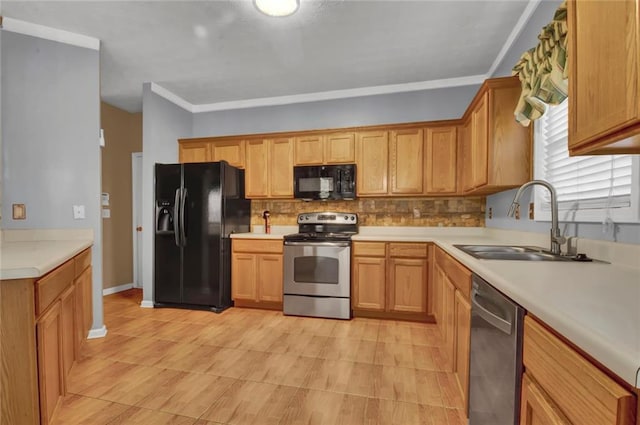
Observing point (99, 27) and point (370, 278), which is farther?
point (370, 278)

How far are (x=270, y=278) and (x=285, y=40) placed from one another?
8.07 feet

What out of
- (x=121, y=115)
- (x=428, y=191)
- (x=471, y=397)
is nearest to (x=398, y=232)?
(x=428, y=191)

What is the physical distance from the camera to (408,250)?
2.99m

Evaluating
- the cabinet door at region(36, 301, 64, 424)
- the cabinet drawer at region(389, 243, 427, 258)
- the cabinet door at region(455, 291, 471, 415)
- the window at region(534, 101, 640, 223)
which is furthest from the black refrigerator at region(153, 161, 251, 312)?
the window at region(534, 101, 640, 223)

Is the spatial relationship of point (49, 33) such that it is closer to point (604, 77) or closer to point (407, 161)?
point (407, 161)

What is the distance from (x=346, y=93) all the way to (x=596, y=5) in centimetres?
291

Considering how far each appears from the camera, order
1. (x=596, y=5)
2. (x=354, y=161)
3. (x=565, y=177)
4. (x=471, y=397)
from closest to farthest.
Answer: (x=596, y=5), (x=471, y=397), (x=565, y=177), (x=354, y=161)

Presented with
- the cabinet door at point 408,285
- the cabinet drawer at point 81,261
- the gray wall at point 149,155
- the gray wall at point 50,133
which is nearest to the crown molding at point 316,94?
the gray wall at point 149,155

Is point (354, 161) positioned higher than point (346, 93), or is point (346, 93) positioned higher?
point (346, 93)

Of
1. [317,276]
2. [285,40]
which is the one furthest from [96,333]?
[285,40]

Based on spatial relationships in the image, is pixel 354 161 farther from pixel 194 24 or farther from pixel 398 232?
pixel 194 24

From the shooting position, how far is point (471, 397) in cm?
142

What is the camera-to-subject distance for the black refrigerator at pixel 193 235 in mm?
3293

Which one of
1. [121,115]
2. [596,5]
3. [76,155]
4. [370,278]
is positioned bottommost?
[370,278]
